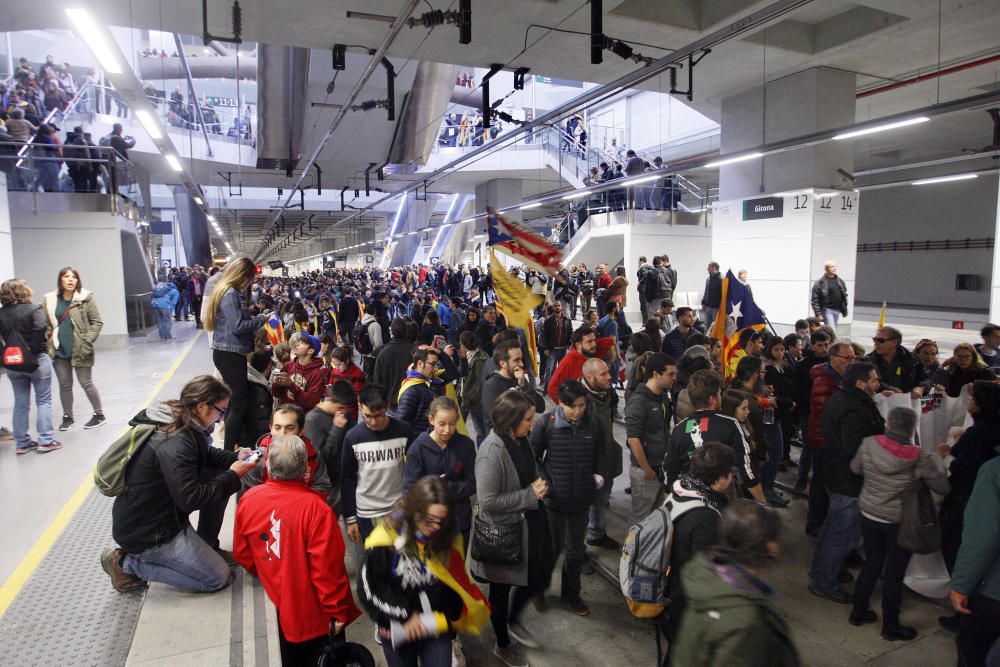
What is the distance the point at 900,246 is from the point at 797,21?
50.3 ft

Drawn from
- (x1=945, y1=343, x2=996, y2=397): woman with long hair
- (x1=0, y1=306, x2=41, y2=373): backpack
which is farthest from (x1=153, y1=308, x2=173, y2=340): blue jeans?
(x1=945, y1=343, x2=996, y2=397): woman with long hair

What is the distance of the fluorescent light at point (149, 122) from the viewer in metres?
7.17

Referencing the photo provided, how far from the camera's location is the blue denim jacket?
4738mm

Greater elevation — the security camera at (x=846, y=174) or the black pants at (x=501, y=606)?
the security camera at (x=846, y=174)

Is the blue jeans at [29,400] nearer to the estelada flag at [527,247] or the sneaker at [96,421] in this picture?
the sneaker at [96,421]

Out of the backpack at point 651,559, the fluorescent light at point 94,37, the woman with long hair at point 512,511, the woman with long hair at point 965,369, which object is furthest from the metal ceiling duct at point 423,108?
the backpack at point 651,559

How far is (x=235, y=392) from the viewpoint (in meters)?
4.86

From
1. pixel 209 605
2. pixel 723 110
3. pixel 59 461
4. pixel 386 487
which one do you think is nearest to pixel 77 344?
pixel 59 461

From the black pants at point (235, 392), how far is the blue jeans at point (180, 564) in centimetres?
129

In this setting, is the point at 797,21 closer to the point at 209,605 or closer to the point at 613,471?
the point at 613,471

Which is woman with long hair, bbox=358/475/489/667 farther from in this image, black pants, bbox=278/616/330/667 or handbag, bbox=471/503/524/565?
handbag, bbox=471/503/524/565

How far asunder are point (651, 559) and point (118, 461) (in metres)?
2.77

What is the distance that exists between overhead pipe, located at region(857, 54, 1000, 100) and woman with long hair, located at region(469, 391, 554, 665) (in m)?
11.6

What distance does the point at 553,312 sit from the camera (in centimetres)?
864
